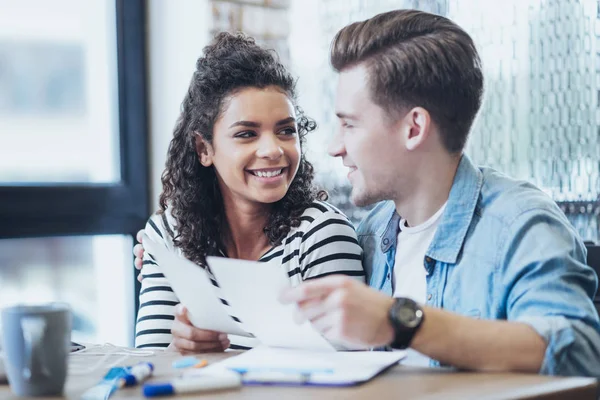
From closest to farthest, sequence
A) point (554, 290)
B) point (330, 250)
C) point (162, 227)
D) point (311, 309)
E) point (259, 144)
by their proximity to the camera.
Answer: point (311, 309) < point (554, 290) < point (330, 250) < point (259, 144) < point (162, 227)

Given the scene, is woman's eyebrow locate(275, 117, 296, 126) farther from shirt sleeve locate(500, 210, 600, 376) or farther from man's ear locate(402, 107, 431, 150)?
shirt sleeve locate(500, 210, 600, 376)

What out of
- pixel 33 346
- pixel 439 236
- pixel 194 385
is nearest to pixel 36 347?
pixel 33 346

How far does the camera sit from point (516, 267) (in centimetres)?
128

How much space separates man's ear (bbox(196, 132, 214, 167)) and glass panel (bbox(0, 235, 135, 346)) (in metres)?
0.92

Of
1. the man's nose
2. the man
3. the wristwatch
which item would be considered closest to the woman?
the man

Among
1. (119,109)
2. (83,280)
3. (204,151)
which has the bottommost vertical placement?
(83,280)

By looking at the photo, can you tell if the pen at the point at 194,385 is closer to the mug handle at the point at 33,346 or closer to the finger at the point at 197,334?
the mug handle at the point at 33,346

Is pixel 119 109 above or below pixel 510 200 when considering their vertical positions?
above

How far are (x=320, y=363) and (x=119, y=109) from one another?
189cm

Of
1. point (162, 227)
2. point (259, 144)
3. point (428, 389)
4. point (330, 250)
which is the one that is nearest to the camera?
point (428, 389)

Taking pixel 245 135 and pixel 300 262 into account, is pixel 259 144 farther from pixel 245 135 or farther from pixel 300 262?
pixel 300 262

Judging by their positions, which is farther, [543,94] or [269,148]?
[543,94]

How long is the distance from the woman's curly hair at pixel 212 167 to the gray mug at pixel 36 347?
2.72ft

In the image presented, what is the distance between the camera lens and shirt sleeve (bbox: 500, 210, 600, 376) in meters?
1.15
